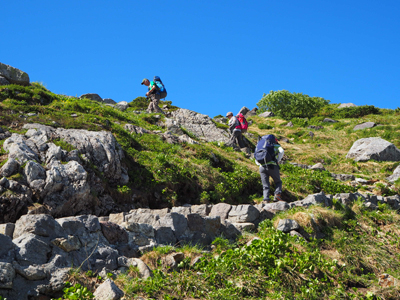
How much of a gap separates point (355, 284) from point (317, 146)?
18.1 m

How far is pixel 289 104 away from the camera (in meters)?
46.6

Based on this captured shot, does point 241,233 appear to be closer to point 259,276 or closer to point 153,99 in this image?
point 259,276

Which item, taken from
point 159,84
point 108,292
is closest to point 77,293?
point 108,292

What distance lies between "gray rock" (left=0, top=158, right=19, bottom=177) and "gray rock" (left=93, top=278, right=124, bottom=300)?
4484 millimetres

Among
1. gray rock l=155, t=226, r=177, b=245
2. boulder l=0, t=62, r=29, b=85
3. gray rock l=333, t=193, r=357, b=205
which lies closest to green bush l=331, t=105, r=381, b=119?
gray rock l=333, t=193, r=357, b=205

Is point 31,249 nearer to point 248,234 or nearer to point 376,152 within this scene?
point 248,234

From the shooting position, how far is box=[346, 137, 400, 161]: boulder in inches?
776

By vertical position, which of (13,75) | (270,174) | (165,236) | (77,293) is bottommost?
(77,293)

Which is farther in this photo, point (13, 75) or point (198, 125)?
point (198, 125)

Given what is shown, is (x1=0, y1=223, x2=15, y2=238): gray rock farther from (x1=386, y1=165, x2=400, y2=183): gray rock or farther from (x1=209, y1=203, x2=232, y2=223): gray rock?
(x1=386, y1=165, x2=400, y2=183): gray rock

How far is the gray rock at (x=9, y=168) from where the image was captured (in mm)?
7928

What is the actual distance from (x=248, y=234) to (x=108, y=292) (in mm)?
4240

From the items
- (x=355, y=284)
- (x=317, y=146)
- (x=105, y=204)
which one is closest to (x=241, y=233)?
(x=355, y=284)

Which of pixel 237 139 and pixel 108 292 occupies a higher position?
pixel 237 139
